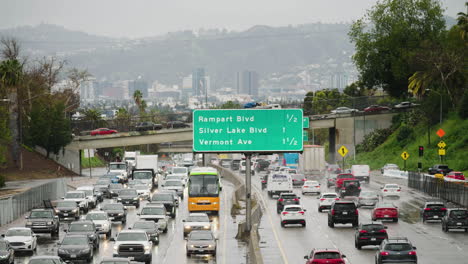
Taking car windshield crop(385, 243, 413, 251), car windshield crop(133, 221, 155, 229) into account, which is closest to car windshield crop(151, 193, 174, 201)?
car windshield crop(133, 221, 155, 229)

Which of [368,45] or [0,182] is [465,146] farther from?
[0,182]

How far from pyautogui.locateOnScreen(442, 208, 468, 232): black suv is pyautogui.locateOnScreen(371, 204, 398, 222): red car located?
566 cm

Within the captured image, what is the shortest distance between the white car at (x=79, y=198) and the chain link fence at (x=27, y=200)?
322cm

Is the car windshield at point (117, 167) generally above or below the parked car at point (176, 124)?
below

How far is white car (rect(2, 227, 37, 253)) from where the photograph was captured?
135 feet

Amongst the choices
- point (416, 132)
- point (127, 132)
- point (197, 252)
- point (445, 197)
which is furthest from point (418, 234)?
point (416, 132)

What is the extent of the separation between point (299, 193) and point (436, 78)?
4918cm

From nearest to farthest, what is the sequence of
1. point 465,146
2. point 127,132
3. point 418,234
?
point 418,234
point 465,146
point 127,132

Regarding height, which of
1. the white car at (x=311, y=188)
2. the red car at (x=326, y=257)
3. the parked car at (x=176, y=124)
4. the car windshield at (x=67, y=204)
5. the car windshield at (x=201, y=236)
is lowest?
the white car at (x=311, y=188)

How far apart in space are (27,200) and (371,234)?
1372 inches

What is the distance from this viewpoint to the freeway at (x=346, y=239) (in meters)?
38.7

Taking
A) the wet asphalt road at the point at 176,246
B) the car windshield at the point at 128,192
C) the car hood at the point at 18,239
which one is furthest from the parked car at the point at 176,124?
the car hood at the point at 18,239

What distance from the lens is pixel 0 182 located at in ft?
271

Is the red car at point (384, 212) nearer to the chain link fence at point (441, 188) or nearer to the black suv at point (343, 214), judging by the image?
the black suv at point (343, 214)
